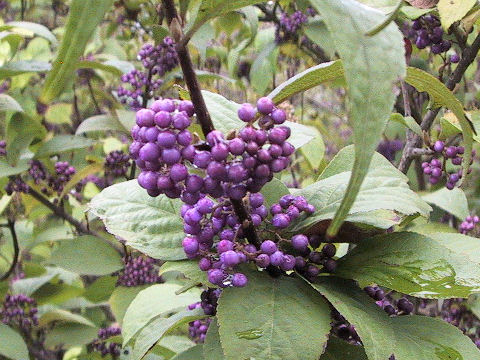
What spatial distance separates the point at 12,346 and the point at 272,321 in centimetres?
138

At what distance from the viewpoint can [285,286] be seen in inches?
29.8

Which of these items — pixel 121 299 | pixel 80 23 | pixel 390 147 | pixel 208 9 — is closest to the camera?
pixel 80 23

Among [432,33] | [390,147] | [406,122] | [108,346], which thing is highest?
[432,33]

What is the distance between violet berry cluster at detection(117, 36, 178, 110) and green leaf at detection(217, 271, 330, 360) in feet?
4.27

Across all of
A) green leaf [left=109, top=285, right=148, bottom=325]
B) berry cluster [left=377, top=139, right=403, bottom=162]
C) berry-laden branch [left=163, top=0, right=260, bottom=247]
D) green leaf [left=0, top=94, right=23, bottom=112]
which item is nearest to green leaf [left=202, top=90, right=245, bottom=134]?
berry-laden branch [left=163, top=0, right=260, bottom=247]

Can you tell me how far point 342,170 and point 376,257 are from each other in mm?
188

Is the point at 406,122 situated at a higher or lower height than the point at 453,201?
higher

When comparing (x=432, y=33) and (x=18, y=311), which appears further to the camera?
(x=18, y=311)

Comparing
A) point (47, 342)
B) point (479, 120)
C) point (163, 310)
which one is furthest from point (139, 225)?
point (47, 342)

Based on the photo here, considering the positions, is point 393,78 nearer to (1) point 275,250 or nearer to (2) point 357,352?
(1) point 275,250

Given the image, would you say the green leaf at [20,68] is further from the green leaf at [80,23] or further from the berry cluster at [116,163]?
the green leaf at [80,23]

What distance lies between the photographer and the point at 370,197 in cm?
79

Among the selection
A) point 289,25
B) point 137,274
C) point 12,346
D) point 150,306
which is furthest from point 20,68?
point 150,306

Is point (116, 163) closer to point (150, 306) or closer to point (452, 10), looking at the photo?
point (150, 306)
